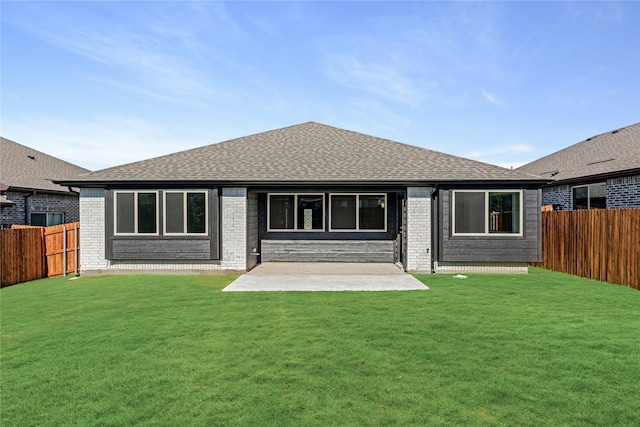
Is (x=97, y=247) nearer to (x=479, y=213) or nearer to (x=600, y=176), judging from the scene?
(x=479, y=213)

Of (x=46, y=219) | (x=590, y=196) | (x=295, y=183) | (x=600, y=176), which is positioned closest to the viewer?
(x=295, y=183)

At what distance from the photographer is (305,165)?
1175 cm

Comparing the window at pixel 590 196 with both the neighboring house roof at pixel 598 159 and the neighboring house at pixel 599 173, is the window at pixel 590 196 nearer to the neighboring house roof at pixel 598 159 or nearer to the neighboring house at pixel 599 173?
the neighboring house at pixel 599 173

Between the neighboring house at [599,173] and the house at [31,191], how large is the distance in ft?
→ 70.7

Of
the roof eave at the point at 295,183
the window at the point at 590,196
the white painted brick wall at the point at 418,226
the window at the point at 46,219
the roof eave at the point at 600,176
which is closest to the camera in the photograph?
the roof eave at the point at 295,183

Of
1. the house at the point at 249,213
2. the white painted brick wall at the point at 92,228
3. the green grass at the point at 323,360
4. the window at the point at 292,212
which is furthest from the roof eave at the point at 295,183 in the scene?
the green grass at the point at 323,360

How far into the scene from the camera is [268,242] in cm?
1305

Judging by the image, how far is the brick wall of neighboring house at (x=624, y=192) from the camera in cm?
1218

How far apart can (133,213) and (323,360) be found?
8.94 meters

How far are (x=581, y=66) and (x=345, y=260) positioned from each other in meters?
12.5

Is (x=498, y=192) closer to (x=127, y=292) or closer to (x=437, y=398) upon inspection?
(x=437, y=398)

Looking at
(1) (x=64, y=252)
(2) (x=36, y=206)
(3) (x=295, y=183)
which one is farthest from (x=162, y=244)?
(2) (x=36, y=206)

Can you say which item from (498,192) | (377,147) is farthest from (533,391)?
(377,147)

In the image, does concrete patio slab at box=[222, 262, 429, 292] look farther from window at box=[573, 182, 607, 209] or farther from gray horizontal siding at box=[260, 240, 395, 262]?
window at box=[573, 182, 607, 209]
